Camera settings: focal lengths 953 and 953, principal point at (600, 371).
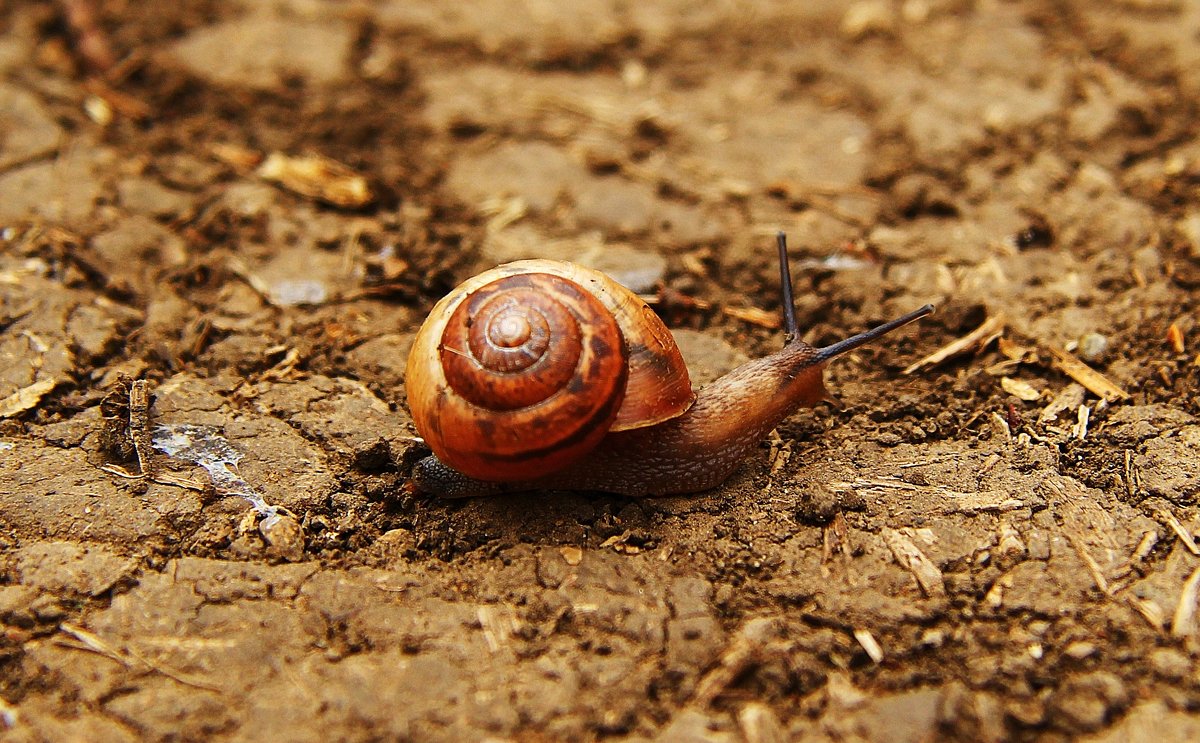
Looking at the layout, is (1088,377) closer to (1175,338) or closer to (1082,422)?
(1082,422)

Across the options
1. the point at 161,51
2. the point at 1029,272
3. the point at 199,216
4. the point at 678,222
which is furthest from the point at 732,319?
the point at 161,51

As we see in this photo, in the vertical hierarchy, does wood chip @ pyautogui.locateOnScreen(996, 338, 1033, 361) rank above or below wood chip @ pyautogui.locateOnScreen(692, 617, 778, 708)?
above

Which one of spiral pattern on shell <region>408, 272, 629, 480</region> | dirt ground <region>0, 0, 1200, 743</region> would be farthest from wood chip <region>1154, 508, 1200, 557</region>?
spiral pattern on shell <region>408, 272, 629, 480</region>

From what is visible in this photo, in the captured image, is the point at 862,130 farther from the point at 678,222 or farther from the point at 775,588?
the point at 775,588

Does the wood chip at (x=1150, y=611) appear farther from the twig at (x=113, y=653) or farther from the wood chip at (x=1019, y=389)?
the twig at (x=113, y=653)

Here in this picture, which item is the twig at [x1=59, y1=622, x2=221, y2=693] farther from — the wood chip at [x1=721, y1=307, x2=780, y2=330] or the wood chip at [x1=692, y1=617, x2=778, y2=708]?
the wood chip at [x1=721, y1=307, x2=780, y2=330]
